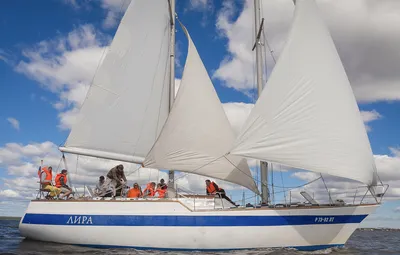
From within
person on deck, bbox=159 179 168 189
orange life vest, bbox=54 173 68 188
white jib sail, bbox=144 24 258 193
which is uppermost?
white jib sail, bbox=144 24 258 193

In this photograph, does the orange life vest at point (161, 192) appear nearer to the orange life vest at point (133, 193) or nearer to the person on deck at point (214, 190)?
the orange life vest at point (133, 193)

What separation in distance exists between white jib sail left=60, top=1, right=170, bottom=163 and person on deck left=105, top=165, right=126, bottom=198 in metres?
0.75

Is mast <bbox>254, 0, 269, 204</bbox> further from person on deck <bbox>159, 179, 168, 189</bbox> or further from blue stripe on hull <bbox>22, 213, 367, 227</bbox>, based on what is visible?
person on deck <bbox>159, 179, 168, 189</bbox>

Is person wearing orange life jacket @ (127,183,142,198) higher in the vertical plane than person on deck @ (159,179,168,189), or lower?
lower

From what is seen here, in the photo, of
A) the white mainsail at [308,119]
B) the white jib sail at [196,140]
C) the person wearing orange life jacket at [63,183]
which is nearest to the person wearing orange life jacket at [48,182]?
the person wearing orange life jacket at [63,183]

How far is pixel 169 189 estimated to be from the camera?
1664 cm

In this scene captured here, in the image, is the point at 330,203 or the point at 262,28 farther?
the point at 262,28

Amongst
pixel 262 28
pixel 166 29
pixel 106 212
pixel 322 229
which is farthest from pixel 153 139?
pixel 322 229

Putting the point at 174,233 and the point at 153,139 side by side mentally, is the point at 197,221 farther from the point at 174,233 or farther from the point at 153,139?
the point at 153,139

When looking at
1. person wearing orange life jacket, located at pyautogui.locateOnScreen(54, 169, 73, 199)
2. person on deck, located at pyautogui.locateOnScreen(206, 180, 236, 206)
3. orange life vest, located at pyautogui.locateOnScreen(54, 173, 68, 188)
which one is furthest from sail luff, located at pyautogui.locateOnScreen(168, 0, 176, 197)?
orange life vest, located at pyautogui.locateOnScreen(54, 173, 68, 188)

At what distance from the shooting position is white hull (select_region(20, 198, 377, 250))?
14312 millimetres

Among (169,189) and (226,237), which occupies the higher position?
(169,189)

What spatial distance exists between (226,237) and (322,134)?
5584mm

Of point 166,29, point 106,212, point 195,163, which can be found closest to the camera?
point 106,212
